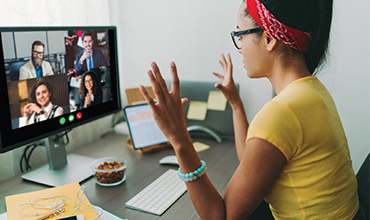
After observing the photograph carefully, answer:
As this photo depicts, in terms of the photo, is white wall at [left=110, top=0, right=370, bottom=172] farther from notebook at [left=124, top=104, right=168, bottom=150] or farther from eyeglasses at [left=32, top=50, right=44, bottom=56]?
eyeglasses at [left=32, top=50, right=44, bottom=56]

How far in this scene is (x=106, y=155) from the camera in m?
1.47

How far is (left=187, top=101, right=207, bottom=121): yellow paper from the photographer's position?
5.56ft

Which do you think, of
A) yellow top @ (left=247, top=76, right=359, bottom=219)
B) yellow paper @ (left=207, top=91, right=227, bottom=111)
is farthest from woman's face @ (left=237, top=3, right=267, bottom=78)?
yellow paper @ (left=207, top=91, right=227, bottom=111)

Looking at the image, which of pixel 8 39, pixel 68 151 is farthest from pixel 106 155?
pixel 8 39

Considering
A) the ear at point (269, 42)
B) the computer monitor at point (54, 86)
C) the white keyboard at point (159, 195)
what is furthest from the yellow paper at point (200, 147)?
the ear at point (269, 42)

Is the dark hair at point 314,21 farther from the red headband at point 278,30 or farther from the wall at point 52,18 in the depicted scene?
the wall at point 52,18

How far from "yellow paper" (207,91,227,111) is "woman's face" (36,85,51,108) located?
0.82m

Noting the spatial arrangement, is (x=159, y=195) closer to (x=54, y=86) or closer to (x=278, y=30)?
(x=54, y=86)

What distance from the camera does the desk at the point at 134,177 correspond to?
1.02 meters

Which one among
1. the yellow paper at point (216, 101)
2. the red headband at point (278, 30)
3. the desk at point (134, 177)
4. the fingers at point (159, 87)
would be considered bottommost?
the desk at point (134, 177)

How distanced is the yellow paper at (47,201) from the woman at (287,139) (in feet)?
1.13

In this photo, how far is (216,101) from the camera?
1669mm

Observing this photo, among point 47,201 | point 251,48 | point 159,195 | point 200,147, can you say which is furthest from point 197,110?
point 47,201

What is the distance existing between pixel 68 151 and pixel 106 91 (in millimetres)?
381
